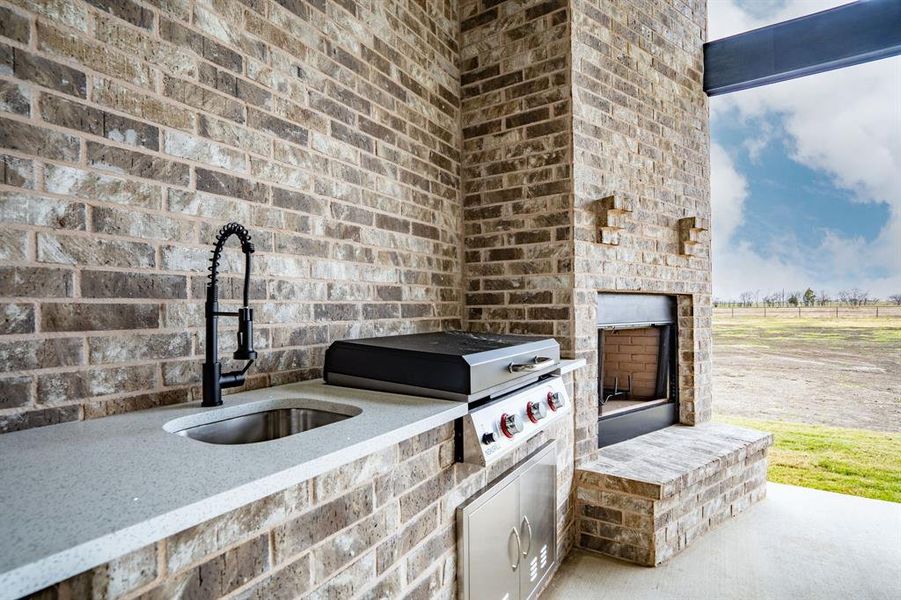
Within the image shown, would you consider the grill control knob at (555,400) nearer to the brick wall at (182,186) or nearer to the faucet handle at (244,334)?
the brick wall at (182,186)

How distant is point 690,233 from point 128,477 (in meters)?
3.50

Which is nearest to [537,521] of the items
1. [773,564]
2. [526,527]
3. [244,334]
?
[526,527]

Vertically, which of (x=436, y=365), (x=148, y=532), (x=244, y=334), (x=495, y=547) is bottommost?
(x=495, y=547)

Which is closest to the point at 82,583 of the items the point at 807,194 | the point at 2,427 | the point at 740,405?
the point at 2,427

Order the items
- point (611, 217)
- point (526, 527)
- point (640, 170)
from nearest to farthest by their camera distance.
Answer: point (526, 527), point (611, 217), point (640, 170)

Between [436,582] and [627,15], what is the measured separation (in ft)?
11.4

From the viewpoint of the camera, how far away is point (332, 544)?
1136 mm

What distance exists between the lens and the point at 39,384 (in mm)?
1217

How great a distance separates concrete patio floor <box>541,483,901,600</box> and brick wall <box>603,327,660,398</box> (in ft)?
3.36

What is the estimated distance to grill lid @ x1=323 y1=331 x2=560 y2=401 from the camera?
1.61 m

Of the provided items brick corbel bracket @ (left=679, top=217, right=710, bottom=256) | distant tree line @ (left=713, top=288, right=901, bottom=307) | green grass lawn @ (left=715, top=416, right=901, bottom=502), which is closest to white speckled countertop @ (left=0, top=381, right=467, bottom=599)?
brick corbel bracket @ (left=679, top=217, right=710, bottom=256)

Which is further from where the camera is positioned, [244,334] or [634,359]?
[634,359]

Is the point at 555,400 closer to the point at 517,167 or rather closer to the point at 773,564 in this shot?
the point at 517,167

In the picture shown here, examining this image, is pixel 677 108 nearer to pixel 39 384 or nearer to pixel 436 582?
pixel 436 582
